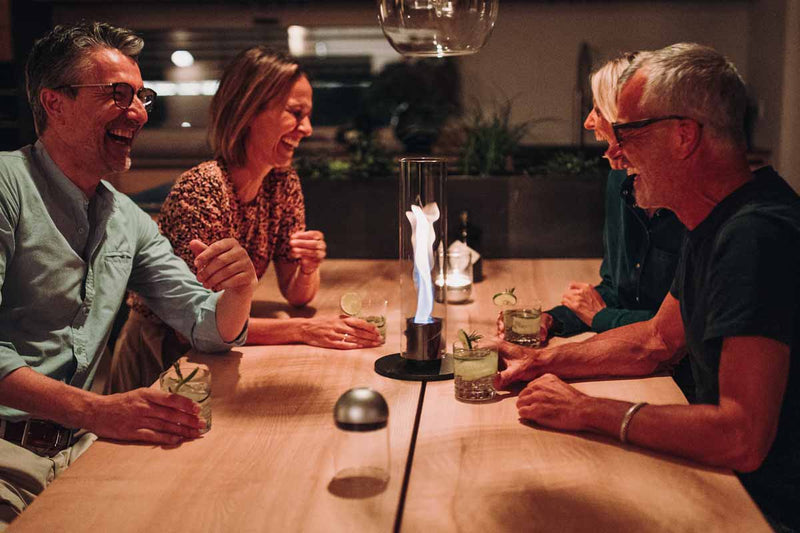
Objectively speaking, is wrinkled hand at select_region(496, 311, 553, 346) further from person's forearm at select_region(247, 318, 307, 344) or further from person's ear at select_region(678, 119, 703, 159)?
person's ear at select_region(678, 119, 703, 159)

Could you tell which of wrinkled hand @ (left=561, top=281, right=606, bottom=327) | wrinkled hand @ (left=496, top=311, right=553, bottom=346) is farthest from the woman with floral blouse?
wrinkled hand @ (left=561, top=281, right=606, bottom=327)

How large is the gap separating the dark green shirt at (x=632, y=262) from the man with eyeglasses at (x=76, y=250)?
865mm

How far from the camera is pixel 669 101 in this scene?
1455 mm

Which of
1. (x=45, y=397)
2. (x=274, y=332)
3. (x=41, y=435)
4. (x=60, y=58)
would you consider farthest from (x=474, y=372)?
(x=60, y=58)

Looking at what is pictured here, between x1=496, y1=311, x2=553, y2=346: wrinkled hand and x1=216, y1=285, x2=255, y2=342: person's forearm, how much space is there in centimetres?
60

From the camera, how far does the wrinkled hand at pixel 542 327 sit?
2014mm

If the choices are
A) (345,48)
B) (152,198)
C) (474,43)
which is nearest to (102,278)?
(474,43)

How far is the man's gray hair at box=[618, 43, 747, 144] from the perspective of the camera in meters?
1.43

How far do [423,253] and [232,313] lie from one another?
449mm

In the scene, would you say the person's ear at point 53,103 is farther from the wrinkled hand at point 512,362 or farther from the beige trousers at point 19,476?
the wrinkled hand at point 512,362

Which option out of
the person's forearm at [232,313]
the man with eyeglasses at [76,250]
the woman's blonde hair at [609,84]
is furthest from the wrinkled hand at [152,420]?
the woman's blonde hair at [609,84]

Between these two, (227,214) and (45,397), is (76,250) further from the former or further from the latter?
(227,214)

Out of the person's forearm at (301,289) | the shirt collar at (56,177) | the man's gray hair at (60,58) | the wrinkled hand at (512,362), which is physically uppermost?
the man's gray hair at (60,58)

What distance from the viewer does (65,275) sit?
5.98 feet
